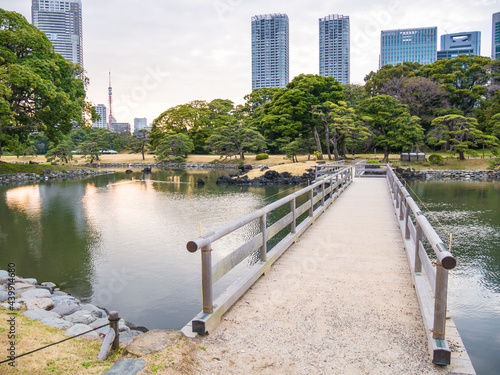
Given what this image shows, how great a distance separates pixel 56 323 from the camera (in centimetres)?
535

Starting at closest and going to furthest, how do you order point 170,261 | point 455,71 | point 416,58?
1. point 170,261
2. point 455,71
3. point 416,58

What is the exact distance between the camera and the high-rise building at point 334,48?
424 ft

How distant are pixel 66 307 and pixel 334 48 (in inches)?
5725

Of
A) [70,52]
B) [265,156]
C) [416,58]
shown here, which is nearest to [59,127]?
[265,156]

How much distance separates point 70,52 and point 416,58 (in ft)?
526

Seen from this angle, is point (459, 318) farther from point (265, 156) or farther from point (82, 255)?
point (265, 156)

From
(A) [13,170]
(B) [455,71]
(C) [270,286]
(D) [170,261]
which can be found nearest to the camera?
(C) [270,286]

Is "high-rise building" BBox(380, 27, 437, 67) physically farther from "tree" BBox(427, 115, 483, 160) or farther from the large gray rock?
the large gray rock

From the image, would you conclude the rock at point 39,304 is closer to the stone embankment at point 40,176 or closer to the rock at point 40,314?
the rock at point 40,314

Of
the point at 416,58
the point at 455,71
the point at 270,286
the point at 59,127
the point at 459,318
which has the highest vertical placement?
the point at 416,58

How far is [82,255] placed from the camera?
10.3 meters

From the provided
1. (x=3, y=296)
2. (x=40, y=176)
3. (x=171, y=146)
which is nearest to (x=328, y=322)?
(x=3, y=296)

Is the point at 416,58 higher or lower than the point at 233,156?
higher

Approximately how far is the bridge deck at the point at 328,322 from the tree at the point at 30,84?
24296 mm
